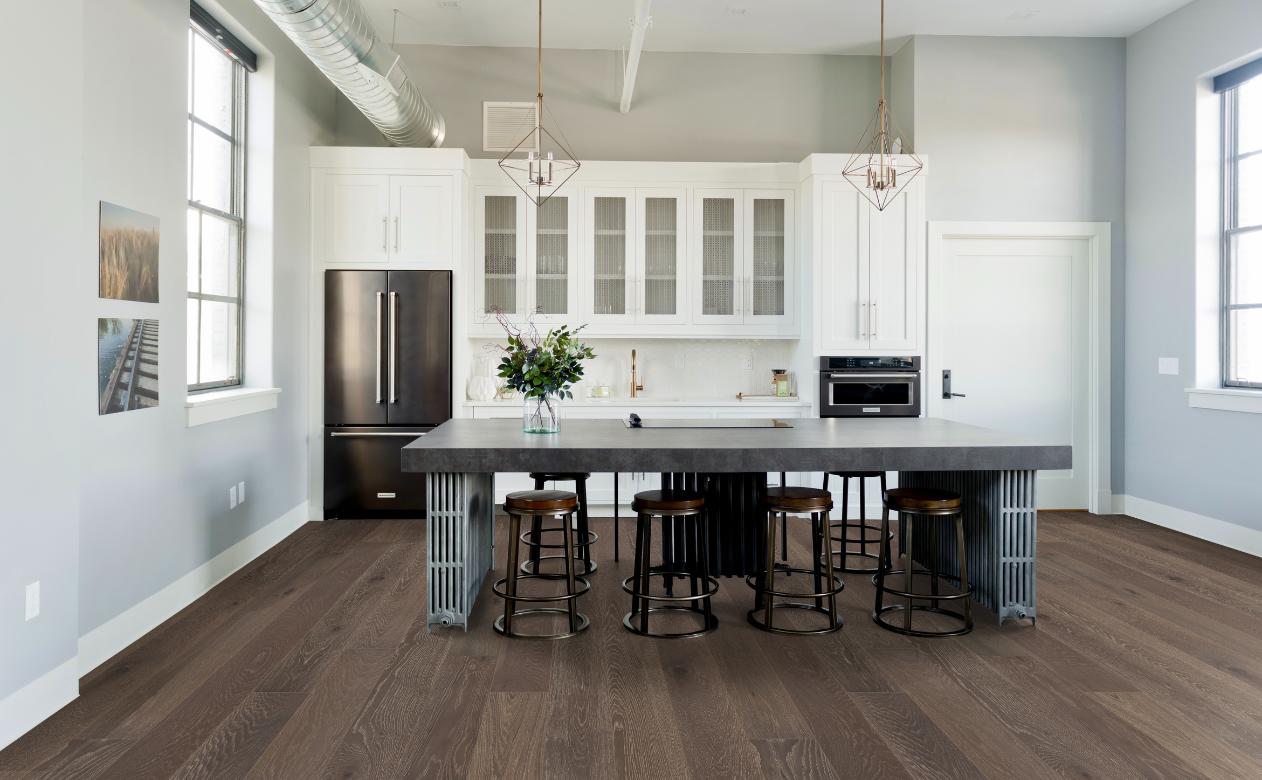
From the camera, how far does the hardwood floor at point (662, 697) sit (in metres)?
2.49

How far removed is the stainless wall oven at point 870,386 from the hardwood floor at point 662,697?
6.73 feet

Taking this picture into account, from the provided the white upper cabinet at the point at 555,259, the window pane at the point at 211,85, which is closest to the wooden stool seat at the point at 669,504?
the white upper cabinet at the point at 555,259

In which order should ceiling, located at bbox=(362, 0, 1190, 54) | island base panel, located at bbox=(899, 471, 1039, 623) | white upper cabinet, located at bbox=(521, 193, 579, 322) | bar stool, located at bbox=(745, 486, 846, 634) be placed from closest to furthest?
bar stool, located at bbox=(745, 486, 846, 634)
island base panel, located at bbox=(899, 471, 1039, 623)
ceiling, located at bbox=(362, 0, 1190, 54)
white upper cabinet, located at bbox=(521, 193, 579, 322)

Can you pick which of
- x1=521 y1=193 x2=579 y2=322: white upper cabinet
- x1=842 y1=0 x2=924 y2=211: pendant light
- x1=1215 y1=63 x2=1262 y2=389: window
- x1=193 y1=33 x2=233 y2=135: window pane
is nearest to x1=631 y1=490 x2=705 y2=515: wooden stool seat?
x1=842 y1=0 x2=924 y2=211: pendant light

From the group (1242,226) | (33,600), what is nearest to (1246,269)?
(1242,226)

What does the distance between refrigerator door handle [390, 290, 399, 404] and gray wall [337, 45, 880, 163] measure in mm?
1424

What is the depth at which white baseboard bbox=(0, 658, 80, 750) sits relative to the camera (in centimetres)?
258

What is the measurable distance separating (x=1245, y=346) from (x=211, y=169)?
250 inches

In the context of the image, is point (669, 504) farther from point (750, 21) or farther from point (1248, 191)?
point (1248, 191)

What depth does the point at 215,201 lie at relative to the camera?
4.83 meters

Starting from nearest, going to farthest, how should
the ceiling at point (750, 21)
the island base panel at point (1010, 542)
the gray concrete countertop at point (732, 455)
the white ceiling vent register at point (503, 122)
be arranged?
the gray concrete countertop at point (732, 455) → the island base panel at point (1010, 542) → the ceiling at point (750, 21) → the white ceiling vent register at point (503, 122)

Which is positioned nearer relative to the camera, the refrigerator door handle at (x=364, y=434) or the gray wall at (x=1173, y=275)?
the gray wall at (x=1173, y=275)

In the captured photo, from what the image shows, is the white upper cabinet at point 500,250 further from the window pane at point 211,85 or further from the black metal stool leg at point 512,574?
the black metal stool leg at point 512,574

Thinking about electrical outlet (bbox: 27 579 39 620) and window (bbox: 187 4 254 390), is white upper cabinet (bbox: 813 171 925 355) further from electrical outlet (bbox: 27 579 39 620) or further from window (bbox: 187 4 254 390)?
electrical outlet (bbox: 27 579 39 620)
